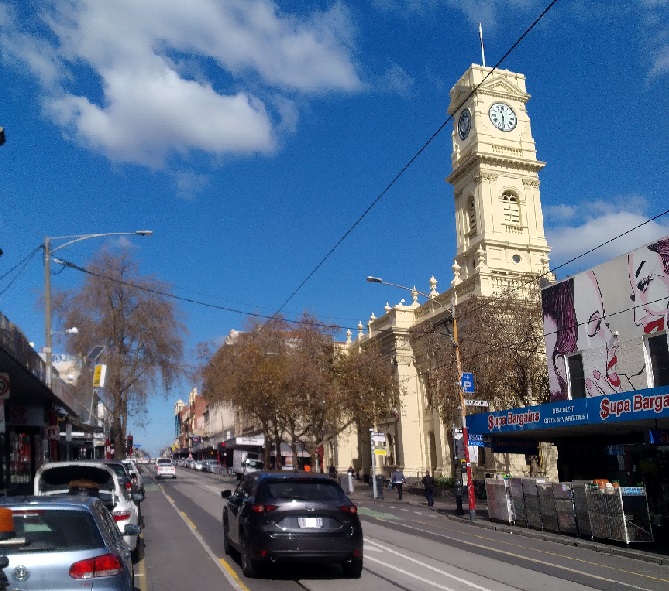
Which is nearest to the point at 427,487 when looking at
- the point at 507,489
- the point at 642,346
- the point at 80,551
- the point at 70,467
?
the point at 507,489

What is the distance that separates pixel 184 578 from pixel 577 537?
37.4ft

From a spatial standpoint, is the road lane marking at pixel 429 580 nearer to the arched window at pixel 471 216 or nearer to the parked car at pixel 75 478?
the parked car at pixel 75 478

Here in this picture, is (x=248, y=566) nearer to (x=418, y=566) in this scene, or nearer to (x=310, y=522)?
(x=310, y=522)

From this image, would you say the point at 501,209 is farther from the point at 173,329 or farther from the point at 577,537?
the point at 577,537

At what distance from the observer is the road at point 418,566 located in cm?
1119

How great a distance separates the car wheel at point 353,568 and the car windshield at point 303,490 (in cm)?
95

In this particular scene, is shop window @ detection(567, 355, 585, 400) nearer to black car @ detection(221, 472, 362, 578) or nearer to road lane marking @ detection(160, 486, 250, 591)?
road lane marking @ detection(160, 486, 250, 591)

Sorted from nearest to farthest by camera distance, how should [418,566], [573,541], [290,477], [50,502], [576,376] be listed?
1. [50,502]
2. [290,477]
3. [418,566]
4. [573,541]
5. [576,376]

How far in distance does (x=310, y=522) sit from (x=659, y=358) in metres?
15.7

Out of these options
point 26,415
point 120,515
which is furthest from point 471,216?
point 120,515

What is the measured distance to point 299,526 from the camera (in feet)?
→ 36.7

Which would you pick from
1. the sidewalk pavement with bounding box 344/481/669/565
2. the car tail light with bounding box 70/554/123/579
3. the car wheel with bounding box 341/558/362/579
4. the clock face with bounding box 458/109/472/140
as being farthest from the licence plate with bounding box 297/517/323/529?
the clock face with bounding box 458/109/472/140

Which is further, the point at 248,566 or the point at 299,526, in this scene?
the point at 248,566

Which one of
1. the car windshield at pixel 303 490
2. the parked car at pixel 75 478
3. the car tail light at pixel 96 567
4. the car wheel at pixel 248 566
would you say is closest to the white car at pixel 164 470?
the parked car at pixel 75 478
